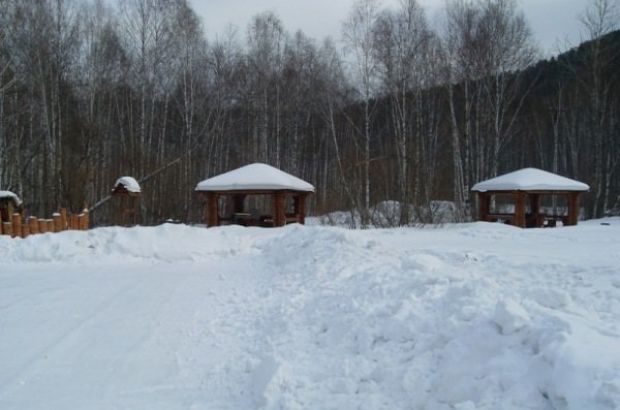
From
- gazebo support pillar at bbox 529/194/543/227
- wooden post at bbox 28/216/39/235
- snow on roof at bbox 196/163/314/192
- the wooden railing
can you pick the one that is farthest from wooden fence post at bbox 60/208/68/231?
gazebo support pillar at bbox 529/194/543/227

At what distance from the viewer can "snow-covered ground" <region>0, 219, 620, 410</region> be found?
247 centimetres

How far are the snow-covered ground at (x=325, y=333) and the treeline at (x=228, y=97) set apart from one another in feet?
27.1

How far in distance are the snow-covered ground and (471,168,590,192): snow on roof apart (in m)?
6.29

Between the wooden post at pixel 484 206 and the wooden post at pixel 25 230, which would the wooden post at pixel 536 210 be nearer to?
the wooden post at pixel 484 206

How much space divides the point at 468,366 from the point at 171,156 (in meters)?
21.4

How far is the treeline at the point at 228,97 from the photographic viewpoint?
17656 millimetres

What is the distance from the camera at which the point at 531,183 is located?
1317cm

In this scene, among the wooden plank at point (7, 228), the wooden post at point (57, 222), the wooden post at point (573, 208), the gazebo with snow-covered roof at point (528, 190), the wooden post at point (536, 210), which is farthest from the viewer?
the wooden post at point (536, 210)

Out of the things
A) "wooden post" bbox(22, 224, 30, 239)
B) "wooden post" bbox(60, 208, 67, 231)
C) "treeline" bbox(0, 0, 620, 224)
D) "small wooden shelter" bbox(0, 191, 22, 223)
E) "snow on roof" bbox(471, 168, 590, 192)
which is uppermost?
"treeline" bbox(0, 0, 620, 224)

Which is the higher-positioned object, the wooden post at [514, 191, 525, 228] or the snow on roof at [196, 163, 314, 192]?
the snow on roof at [196, 163, 314, 192]

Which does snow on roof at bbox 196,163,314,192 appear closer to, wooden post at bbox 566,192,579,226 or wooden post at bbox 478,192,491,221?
wooden post at bbox 478,192,491,221

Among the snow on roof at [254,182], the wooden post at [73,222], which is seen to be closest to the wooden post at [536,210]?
the snow on roof at [254,182]

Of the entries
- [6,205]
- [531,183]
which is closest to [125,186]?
[6,205]

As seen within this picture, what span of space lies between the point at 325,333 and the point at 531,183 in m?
11.8
